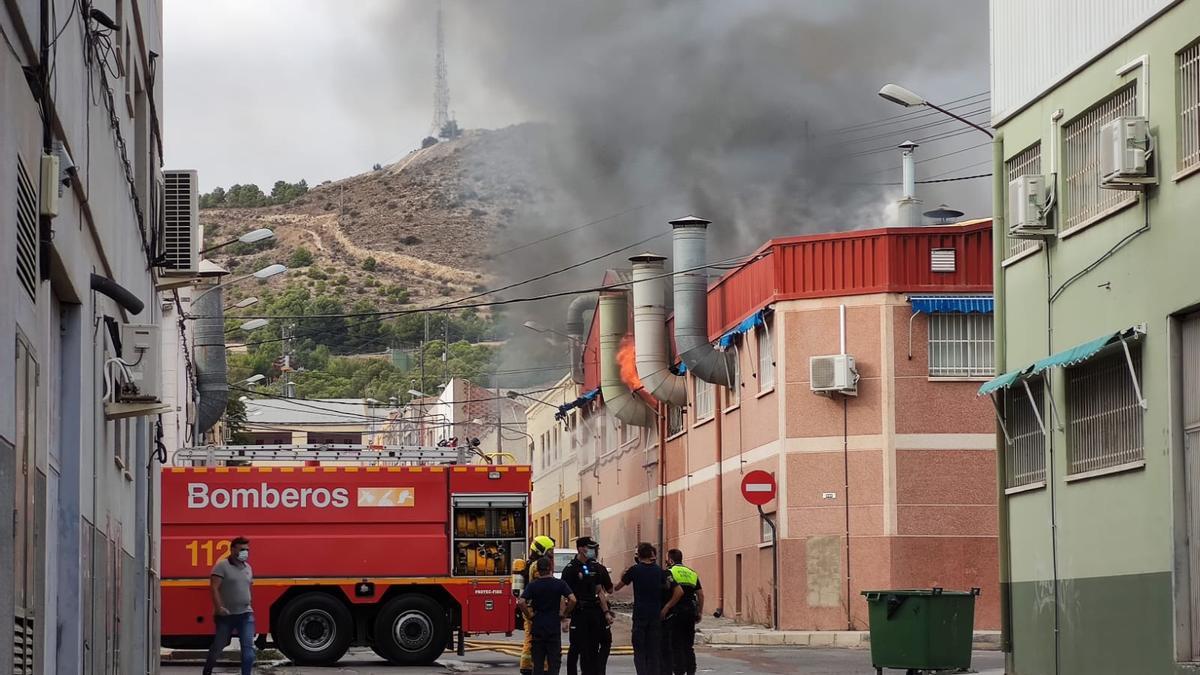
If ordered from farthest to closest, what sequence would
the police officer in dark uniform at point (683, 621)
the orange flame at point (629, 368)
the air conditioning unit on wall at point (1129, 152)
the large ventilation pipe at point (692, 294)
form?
the orange flame at point (629, 368) < the large ventilation pipe at point (692, 294) < the police officer in dark uniform at point (683, 621) < the air conditioning unit on wall at point (1129, 152)

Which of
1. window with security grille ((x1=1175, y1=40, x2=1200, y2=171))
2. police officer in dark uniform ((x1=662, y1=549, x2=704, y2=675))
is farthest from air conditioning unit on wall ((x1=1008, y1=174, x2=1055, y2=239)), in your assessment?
police officer in dark uniform ((x1=662, y1=549, x2=704, y2=675))

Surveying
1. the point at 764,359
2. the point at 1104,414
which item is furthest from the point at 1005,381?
the point at 764,359

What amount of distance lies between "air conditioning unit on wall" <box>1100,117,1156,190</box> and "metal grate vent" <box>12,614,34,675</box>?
1165 cm

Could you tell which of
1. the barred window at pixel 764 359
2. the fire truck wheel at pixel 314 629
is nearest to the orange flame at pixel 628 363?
the barred window at pixel 764 359

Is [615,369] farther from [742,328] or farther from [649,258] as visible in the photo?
[742,328]

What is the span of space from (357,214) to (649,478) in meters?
102

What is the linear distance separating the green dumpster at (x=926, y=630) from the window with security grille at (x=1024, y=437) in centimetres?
260

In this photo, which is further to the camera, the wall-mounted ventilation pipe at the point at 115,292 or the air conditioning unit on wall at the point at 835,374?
the air conditioning unit on wall at the point at 835,374

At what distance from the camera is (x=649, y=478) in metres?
47.6

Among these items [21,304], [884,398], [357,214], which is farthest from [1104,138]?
[357,214]

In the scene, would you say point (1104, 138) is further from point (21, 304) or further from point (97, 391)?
A: point (21, 304)

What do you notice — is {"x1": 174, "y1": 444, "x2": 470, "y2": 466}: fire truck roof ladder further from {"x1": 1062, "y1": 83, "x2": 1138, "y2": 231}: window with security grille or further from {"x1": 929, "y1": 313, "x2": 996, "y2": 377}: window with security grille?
{"x1": 929, "y1": 313, "x2": 996, "y2": 377}: window with security grille

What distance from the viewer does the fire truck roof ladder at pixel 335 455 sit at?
25453 millimetres

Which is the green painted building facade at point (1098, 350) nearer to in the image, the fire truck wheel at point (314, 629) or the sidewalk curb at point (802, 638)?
the fire truck wheel at point (314, 629)
